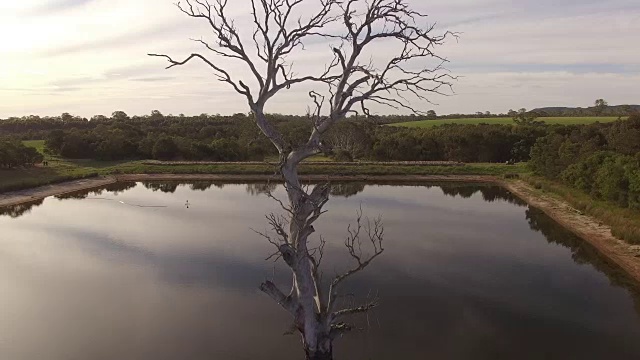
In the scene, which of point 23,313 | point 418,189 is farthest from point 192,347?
point 418,189

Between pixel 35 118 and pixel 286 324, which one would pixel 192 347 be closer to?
pixel 286 324

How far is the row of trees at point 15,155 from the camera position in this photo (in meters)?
36.4

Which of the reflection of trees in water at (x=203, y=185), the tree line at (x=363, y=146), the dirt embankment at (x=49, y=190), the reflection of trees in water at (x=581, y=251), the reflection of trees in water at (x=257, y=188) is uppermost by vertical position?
the tree line at (x=363, y=146)

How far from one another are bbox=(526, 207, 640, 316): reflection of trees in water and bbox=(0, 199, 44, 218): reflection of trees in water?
25232 mm

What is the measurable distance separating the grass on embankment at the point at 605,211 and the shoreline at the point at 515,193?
0.91 ft

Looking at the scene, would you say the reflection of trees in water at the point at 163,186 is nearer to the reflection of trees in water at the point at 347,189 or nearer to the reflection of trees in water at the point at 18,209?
the reflection of trees in water at the point at 18,209

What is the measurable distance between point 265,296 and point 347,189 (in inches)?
Answer: 853

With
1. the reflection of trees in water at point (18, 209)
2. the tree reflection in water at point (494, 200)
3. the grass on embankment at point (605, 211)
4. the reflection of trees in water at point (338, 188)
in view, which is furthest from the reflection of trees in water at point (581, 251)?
the reflection of trees in water at point (18, 209)

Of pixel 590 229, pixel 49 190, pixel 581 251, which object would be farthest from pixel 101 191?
pixel 590 229

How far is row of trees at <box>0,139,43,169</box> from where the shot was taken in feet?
120

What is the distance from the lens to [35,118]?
90.0 m

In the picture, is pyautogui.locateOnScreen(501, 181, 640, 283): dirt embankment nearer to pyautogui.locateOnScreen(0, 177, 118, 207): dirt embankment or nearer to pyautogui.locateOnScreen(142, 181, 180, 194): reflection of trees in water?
pyautogui.locateOnScreen(142, 181, 180, 194): reflection of trees in water

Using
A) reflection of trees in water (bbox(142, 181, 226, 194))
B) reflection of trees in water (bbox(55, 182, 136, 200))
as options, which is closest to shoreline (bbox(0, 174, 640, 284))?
reflection of trees in water (bbox(55, 182, 136, 200))

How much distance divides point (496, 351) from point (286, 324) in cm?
463
